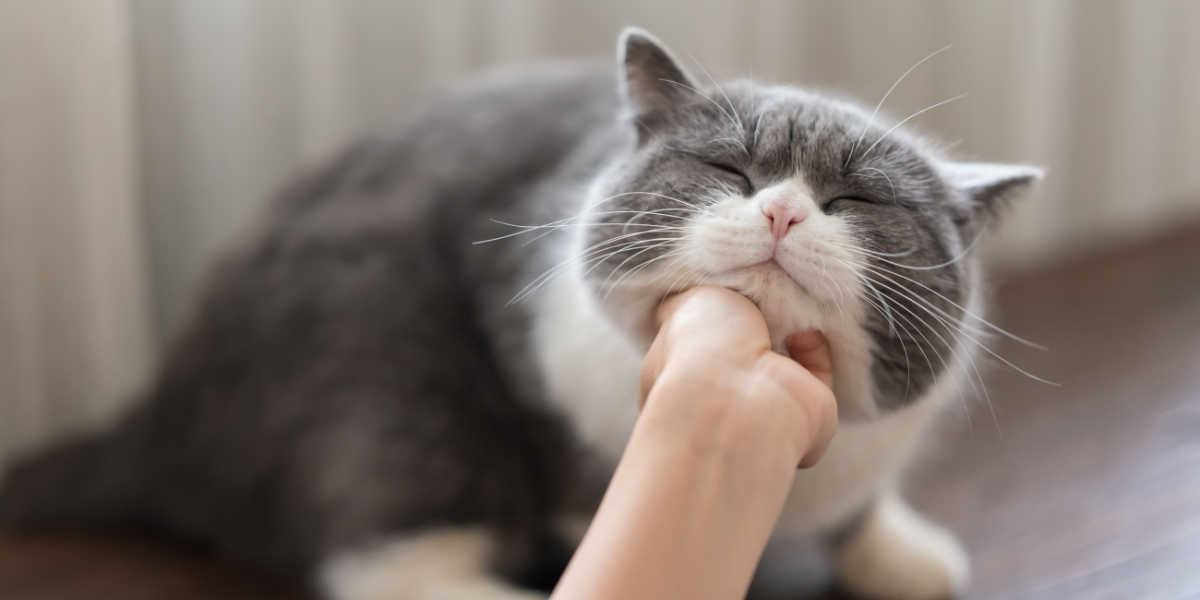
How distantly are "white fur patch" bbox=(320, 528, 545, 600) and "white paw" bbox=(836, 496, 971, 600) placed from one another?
1.06 ft

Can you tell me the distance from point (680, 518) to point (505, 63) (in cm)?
115

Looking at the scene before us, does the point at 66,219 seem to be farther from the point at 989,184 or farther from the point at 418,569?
the point at 989,184

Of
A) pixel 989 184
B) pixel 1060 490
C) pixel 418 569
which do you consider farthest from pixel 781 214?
pixel 1060 490

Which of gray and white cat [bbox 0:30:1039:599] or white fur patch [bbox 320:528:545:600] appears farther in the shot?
white fur patch [bbox 320:528:545:600]

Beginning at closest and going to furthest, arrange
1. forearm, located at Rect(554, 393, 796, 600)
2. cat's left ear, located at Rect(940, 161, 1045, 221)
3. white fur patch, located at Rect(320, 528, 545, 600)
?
1. forearm, located at Rect(554, 393, 796, 600)
2. cat's left ear, located at Rect(940, 161, 1045, 221)
3. white fur patch, located at Rect(320, 528, 545, 600)

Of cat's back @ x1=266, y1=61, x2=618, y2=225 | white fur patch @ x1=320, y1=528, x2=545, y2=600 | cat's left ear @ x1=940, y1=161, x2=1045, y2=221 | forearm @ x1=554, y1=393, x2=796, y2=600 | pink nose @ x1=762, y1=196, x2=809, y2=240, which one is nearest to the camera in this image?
forearm @ x1=554, y1=393, x2=796, y2=600

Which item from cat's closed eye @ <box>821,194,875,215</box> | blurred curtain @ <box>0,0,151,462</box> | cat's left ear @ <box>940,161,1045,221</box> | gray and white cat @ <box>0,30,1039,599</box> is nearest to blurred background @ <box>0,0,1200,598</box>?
blurred curtain @ <box>0,0,151,462</box>

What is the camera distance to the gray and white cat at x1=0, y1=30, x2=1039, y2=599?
0.88 meters

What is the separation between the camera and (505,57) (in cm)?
172

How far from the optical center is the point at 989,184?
3.14ft

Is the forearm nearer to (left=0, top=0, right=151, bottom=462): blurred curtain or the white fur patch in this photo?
the white fur patch

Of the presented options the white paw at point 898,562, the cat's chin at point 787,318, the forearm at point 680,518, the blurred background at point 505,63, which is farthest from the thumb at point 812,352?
the blurred background at point 505,63

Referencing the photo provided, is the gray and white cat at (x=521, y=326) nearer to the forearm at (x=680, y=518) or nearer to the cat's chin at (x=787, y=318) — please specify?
the cat's chin at (x=787, y=318)

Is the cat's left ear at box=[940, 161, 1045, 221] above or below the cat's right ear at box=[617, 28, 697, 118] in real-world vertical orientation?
below
